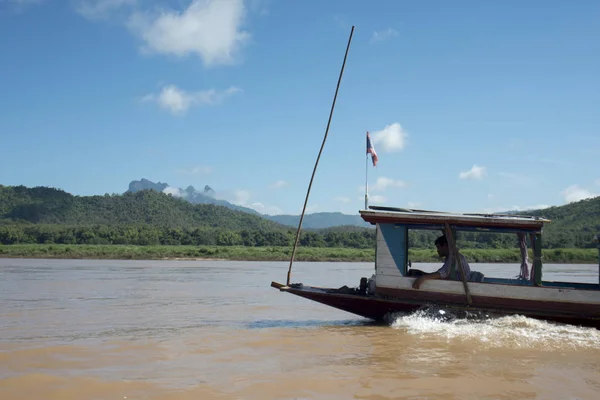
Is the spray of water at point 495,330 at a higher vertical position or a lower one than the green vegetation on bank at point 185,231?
lower

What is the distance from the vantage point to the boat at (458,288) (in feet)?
28.2

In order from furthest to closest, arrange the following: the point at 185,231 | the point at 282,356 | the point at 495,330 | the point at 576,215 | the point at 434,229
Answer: the point at 185,231 < the point at 576,215 < the point at 434,229 < the point at 495,330 < the point at 282,356

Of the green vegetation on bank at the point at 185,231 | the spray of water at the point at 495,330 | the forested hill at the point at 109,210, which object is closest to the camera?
the spray of water at the point at 495,330

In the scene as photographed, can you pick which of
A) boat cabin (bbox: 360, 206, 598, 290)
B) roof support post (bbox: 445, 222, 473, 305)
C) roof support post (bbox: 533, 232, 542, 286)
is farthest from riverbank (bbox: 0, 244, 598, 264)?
roof support post (bbox: 445, 222, 473, 305)

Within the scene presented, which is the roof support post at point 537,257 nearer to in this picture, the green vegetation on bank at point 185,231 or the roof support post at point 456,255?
the green vegetation on bank at point 185,231

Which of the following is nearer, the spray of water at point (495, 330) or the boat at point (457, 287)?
the spray of water at point (495, 330)

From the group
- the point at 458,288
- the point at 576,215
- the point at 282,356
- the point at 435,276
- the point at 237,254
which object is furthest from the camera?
the point at 237,254

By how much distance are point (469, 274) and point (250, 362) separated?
4.07m

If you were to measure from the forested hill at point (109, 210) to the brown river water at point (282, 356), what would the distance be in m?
64.8

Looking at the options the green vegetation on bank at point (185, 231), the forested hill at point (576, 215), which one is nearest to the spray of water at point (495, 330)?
the green vegetation on bank at point (185, 231)

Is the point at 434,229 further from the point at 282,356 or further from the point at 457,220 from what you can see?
the point at 282,356

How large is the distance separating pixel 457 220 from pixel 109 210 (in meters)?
76.2

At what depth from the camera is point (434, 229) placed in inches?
363

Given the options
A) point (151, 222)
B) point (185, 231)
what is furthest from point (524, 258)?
point (151, 222)
